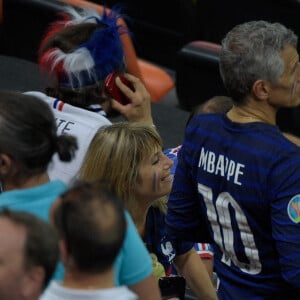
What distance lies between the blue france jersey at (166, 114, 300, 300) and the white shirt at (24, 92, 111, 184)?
35 cm

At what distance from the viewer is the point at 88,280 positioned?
2.36 metres

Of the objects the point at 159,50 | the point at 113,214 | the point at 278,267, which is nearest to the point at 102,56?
the point at 278,267

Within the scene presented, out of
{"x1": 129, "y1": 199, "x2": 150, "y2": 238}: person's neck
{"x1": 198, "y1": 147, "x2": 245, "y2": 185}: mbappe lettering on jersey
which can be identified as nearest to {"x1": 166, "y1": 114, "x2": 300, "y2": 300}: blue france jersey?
{"x1": 198, "y1": 147, "x2": 245, "y2": 185}: mbappe lettering on jersey

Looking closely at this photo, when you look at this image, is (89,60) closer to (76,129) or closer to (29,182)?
(76,129)

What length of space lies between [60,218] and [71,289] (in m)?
0.18

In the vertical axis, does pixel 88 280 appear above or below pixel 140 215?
above

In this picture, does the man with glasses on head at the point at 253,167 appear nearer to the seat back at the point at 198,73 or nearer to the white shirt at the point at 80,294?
the white shirt at the point at 80,294

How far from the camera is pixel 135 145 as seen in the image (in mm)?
3344

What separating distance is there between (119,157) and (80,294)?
1.00 m

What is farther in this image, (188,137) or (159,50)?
(159,50)

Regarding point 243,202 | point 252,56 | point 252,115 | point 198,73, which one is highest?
point 252,56

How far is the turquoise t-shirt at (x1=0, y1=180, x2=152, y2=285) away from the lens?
A: 2.70 metres

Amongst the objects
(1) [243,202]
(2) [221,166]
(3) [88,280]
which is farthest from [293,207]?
(3) [88,280]

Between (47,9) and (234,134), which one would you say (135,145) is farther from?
(47,9)
